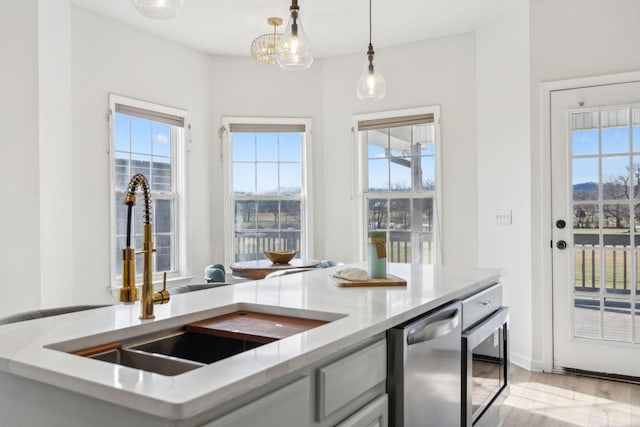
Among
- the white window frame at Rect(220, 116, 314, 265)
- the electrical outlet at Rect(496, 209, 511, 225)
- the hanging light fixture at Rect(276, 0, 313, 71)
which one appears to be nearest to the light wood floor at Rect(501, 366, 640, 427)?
the electrical outlet at Rect(496, 209, 511, 225)

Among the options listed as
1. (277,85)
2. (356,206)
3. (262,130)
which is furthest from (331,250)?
(277,85)

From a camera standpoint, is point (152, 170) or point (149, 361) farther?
point (152, 170)

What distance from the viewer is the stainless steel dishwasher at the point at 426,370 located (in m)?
1.50

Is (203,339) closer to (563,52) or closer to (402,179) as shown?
(563,52)

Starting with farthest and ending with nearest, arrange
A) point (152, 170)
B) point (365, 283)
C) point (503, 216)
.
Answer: point (152, 170)
point (503, 216)
point (365, 283)

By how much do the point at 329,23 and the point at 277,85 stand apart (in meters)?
1.09

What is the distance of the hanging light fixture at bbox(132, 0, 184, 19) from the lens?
1.74m

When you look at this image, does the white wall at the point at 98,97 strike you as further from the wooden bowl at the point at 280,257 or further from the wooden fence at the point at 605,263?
the wooden fence at the point at 605,263

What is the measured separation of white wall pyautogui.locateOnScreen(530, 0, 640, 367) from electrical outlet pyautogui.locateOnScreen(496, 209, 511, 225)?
276 mm

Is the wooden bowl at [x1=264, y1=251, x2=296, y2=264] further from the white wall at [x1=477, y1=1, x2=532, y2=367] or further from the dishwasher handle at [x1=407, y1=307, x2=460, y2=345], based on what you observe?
the dishwasher handle at [x1=407, y1=307, x2=460, y2=345]

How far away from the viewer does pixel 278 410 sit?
3.42 ft

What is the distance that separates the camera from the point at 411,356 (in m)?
1.55

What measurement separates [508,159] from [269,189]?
2.44 meters

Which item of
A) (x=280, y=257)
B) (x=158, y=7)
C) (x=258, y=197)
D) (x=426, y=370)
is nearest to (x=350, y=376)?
(x=426, y=370)
